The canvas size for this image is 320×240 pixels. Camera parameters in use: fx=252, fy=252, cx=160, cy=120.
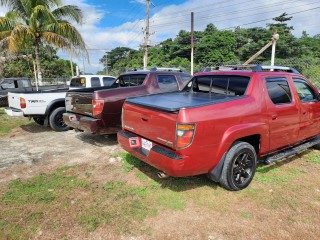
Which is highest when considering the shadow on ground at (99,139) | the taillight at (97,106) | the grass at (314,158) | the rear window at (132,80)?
the rear window at (132,80)

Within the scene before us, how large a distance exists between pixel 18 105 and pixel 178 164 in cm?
561

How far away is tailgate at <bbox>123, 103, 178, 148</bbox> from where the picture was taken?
313cm

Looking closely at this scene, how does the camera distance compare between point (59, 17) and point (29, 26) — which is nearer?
point (29, 26)

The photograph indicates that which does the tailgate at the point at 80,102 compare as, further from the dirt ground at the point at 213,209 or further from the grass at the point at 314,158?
the grass at the point at 314,158

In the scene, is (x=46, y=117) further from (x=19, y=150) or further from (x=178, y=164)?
(x=178, y=164)

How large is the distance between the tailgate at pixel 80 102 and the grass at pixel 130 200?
1.68 metres

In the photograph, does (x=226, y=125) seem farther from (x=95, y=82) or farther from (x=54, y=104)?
(x=95, y=82)

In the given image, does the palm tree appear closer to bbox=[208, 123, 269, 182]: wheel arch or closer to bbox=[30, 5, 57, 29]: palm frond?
bbox=[30, 5, 57, 29]: palm frond

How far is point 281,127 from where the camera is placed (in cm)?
406

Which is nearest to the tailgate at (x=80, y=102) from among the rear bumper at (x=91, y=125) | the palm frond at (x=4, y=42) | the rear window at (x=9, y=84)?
the rear bumper at (x=91, y=125)

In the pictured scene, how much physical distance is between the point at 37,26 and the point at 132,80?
9862 millimetres

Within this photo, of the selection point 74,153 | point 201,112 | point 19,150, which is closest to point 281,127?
point 201,112

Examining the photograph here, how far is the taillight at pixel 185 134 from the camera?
3.00m

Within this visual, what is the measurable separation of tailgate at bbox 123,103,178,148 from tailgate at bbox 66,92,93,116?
A: 176 cm
